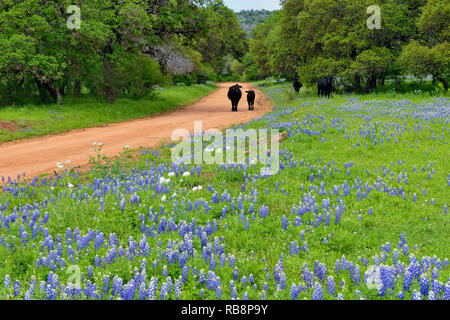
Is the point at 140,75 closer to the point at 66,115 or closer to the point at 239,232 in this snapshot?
the point at 66,115

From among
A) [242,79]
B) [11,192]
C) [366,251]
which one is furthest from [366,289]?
[242,79]

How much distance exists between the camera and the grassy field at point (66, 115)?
17.0 metres

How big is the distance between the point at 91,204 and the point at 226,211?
96.5 inches

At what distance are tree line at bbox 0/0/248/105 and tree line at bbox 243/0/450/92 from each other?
751 centimetres

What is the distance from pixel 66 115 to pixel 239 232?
17.4m

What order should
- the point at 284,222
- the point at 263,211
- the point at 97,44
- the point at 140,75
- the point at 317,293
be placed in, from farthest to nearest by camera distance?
the point at 140,75 → the point at 97,44 → the point at 263,211 → the point at 284,222 → the point at 317,293

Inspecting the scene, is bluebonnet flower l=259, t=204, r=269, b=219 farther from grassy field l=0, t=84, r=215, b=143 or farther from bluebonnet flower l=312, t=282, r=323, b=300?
grassy field l=0, t=84, r=215, b=143

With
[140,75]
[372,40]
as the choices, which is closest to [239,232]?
[140,75]

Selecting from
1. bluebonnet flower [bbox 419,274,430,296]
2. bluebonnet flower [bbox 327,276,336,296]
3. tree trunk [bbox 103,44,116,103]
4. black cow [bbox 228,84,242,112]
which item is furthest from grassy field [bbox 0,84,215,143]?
bluebonnet flower [bbox 419,274,430,296]

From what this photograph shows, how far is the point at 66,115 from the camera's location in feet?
66.3

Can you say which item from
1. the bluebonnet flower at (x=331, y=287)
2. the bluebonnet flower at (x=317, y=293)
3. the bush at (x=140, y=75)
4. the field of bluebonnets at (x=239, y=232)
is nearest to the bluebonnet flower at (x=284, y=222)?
the field of bluebonnets at (x=239, y=232)

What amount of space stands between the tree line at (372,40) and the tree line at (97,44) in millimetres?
7511

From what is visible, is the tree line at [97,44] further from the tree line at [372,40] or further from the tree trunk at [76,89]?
the tree line at [372,40]

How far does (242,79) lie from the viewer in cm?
11719
